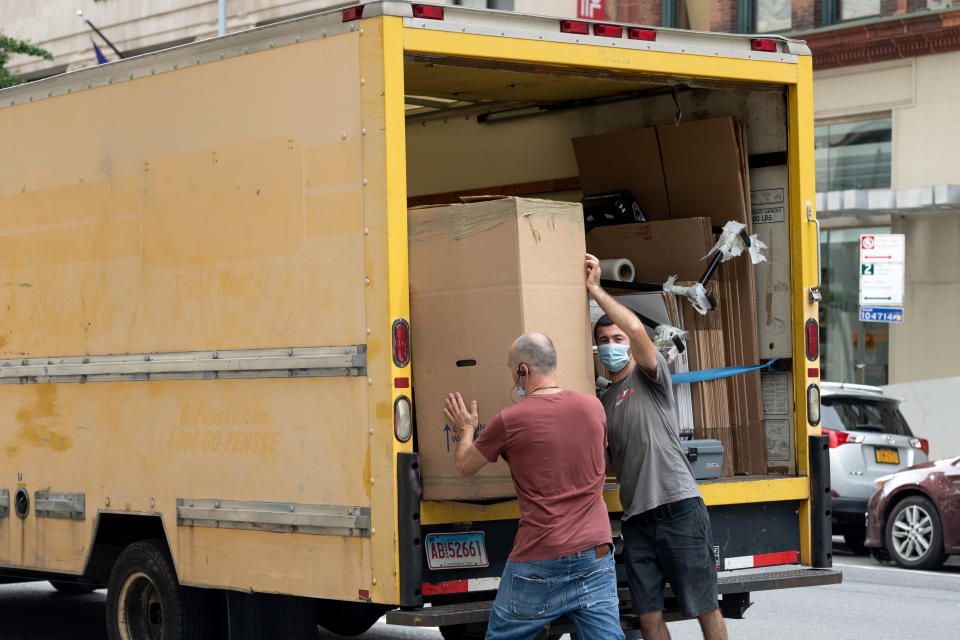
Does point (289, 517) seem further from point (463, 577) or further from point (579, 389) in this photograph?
point (579, 389)


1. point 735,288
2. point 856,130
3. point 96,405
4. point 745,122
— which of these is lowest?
point 96,405

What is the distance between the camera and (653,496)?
6.14 metres

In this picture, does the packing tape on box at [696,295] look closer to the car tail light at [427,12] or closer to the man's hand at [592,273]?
the man's hand at [592,273]

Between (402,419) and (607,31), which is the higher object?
(607,31)

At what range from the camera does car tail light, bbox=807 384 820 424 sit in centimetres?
732

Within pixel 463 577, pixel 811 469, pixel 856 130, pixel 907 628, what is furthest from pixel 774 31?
pixel 463 577

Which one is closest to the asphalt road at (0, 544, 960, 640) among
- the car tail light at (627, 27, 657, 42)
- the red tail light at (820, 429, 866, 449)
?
the red tail light at (820, 429, 866, 449)

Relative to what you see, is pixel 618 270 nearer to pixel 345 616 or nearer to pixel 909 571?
pixel 345 616

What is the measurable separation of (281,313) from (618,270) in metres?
2.05

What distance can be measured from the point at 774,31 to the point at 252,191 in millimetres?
19473

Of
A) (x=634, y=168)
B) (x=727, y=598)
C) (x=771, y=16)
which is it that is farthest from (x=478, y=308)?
(x=771, y=16)

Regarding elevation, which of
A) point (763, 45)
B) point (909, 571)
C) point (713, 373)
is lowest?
point (909, 571)

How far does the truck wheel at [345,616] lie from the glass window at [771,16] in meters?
18.1

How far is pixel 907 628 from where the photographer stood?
9656mm
